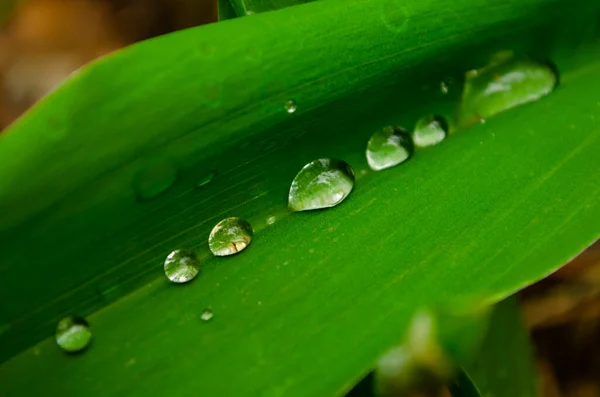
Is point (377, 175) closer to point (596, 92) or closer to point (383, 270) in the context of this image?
point (383, 270)

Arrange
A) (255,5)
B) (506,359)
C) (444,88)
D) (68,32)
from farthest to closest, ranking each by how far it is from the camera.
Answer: (68,32) < (506,359) < (255,5) < (444,88)

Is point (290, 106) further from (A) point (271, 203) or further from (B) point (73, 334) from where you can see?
(B) point (73, 334)

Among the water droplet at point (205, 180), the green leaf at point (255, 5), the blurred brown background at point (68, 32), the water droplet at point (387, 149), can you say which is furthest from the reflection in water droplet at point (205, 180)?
the blurred brown background at point (68, 32)

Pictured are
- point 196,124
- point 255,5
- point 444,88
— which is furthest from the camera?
point 255,5

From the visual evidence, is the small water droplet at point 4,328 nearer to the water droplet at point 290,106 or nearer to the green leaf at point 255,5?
the water droplet at point 290,106

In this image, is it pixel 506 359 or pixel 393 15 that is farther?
pixel 506 359

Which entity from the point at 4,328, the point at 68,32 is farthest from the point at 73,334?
the point at 68,32

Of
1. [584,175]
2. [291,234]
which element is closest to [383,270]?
[291,234]
